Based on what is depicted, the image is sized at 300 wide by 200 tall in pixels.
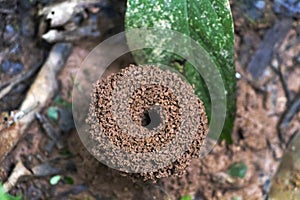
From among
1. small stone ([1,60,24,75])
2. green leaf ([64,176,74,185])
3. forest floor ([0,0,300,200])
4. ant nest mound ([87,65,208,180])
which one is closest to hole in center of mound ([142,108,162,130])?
Result: ant nest mound ([87,65,208,180])

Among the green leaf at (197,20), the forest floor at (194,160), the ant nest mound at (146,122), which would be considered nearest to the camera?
the ant nest mound at (146,122)

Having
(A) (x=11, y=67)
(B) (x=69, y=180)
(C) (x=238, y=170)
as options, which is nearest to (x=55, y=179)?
(B) (x=69, y=180)

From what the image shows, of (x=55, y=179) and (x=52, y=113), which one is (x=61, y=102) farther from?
(x=55, y=179)

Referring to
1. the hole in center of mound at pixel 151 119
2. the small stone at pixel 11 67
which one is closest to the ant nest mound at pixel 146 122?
the hole in center of mound at pixel 151 119

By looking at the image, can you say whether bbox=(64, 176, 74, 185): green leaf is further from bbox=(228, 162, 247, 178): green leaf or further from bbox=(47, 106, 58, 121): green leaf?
bbox=(228, 162, 247, 178): green leaf

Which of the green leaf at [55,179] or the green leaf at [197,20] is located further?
the green leaf at [55,179]

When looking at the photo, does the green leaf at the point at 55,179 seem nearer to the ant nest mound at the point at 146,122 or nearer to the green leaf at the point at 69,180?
the green leaf at the point at 69,180

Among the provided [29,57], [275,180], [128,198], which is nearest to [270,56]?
[275,180]
